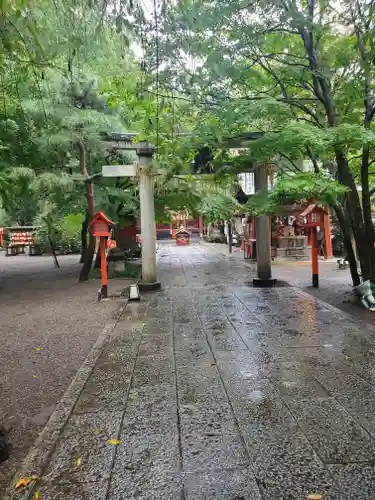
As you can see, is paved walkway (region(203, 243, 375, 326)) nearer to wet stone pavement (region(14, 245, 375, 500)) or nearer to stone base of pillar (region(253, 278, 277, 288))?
stone base of pillar (region(253, 278, 277, 288))

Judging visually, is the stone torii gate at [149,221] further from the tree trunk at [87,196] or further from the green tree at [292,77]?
the green tree at [292,77]

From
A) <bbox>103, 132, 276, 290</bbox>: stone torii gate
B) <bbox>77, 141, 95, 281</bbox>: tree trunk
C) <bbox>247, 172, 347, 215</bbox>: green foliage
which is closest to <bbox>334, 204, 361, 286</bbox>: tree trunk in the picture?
<bbox>247, 172, 347, 215</bbox>: green foliage

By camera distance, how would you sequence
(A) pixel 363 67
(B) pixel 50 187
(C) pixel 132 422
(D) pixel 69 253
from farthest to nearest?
1. (D) pixel 69 253
2. (B) pixel 50 187
3. (A) pixel 363 67
4. (C) pixel 132 422

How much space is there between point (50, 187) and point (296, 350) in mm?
9134

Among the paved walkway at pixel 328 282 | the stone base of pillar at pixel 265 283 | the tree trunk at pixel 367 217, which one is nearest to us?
the paved walkway at pixel 328 282

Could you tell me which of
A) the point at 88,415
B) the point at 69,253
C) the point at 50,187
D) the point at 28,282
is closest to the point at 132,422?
the point at 88,415

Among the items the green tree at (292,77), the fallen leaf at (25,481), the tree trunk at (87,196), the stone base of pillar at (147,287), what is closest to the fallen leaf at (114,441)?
the fallen leaf at (25,481)

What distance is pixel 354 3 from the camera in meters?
7.13

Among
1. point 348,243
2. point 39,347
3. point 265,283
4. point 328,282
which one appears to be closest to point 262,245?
point 265,283

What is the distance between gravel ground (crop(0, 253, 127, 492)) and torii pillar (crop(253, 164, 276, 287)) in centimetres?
416

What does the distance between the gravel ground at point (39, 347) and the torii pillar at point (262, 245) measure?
416cm

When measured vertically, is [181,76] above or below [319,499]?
above

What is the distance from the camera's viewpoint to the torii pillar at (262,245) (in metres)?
11.8

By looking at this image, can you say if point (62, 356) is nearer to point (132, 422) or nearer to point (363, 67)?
point (132, 422)
